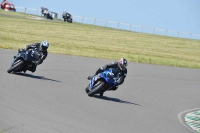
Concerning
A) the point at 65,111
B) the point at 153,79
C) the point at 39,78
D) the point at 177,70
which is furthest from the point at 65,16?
the point at 65,111

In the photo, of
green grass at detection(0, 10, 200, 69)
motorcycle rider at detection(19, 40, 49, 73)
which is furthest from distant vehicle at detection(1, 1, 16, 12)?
motorcycle rider at detection(19, 40, 49, 73)

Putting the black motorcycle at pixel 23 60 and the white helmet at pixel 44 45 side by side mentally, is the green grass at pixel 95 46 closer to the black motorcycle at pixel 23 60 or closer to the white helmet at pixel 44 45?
the white helmet at pixel 44 45

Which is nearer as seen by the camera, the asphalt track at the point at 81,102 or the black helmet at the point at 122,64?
the asphalt track at the point at 81,102

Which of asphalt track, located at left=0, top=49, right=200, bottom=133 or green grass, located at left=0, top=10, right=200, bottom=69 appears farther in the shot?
green grass, located at left=0, top=10, right=200, bottom=69

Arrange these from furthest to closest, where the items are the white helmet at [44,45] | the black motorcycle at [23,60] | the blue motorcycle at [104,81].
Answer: the white helmet at [44,45] → the black motorcycle at [23,60] → the blue motorcycle at [104,81]

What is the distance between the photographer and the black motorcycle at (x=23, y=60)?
673 inches

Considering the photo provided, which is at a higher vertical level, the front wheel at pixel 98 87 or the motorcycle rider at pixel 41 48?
the motorcycle rider at pixel 41 48

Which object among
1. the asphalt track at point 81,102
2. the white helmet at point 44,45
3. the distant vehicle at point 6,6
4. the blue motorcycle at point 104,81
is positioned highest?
the white helmet at point 44,45

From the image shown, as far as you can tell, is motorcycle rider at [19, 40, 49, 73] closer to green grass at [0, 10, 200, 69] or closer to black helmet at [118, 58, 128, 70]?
black helmet at [118, 58, 128, 70]

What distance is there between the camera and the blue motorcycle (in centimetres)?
1516

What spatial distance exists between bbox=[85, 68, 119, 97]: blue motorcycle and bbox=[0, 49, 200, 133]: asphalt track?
0.25 meters

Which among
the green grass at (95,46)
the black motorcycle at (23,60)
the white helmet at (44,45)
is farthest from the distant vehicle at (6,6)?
the black motorcycle at (23,60)

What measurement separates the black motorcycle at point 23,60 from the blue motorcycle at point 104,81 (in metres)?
2.54

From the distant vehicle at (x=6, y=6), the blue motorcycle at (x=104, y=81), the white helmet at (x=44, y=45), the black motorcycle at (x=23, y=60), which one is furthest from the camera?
the distant vehicle at (x=6, y=6)
